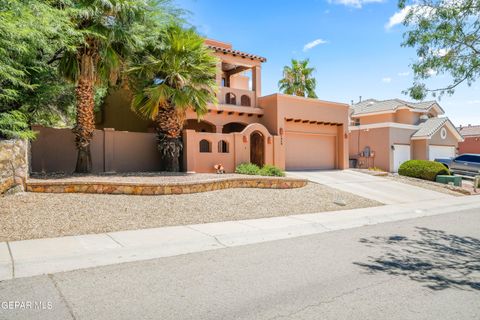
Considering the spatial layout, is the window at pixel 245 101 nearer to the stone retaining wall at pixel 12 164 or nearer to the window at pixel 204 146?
the window at pixel 204 146

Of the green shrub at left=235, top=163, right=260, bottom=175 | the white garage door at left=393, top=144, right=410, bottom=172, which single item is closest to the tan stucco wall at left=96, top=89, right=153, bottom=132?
the green shrub at left=235, top=163, right=260, bottom=175

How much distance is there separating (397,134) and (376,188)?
45.4ft

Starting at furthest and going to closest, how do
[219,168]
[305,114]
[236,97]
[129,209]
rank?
[305,114]
[236,97]
[219,168]
[129,209]

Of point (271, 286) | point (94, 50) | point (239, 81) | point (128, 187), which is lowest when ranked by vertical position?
point (271, 286)

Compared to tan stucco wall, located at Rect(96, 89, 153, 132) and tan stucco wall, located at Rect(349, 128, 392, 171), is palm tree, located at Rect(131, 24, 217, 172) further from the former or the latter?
tan stucco wall, located at Rect(349, 128, 392, 171)

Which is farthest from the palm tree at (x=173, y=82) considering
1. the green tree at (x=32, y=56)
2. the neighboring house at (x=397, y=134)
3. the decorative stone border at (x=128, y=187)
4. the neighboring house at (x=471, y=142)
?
the neighboring house at (x=471, y=142)

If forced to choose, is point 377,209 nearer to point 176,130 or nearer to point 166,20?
point 176,130

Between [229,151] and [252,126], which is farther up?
[252,126]

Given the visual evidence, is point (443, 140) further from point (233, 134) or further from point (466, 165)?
point (233, 134)

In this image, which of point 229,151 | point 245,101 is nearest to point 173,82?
point 229,151

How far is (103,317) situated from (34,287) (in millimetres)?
1561

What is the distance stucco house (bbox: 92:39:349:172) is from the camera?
738 inches

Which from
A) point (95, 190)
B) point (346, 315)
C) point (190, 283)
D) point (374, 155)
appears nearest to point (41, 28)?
point (95, 190)

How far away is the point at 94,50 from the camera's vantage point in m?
13.4
